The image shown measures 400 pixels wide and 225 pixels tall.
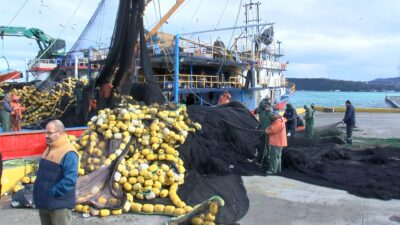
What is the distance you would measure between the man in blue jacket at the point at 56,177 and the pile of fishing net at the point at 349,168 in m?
5.23

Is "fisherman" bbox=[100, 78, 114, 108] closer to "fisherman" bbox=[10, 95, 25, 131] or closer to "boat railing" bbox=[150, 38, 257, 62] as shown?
"fisherman" bbox=[10, 95, 25, 131]

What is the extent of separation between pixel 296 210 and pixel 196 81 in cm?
1596

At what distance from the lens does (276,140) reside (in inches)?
334

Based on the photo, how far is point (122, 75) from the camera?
9.62m

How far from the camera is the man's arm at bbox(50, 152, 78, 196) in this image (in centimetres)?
358

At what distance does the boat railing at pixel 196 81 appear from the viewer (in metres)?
21.0

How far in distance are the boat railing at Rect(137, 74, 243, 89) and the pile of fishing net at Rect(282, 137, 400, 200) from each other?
10.9 metres

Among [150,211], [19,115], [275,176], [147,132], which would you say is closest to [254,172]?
[275,176]

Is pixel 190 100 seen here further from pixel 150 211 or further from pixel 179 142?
pixel 150 211

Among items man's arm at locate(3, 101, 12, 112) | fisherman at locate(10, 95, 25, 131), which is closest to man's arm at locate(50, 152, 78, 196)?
man's arm at locate(3, 101, 12, 112)

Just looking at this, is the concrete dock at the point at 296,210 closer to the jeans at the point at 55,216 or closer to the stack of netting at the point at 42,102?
the jeans at the point at 55,216

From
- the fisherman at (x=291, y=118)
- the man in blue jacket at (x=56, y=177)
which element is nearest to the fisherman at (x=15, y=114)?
the fisherman at (x=291, y=118)

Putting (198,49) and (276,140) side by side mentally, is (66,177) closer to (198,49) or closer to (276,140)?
(276,140)

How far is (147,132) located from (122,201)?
152 cm
